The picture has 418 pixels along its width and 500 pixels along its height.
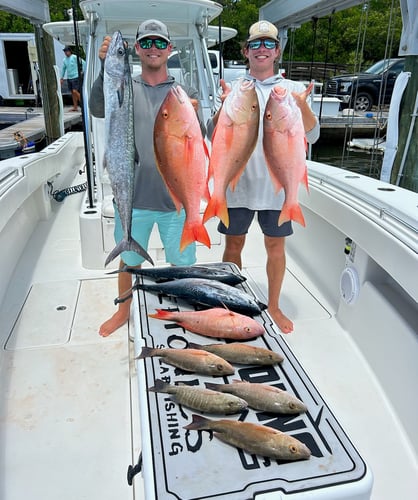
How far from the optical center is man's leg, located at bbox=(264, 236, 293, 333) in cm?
255

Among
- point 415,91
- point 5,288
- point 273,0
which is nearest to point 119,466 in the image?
point 5,288

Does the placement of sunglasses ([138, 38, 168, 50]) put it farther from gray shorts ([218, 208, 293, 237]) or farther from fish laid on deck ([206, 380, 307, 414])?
fish laid on deck ([206, 380, 307, 414])

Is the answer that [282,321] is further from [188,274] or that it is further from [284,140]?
[284,140]

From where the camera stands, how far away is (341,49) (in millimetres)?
27125

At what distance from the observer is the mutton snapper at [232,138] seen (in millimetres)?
1653

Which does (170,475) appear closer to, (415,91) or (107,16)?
(415,91)

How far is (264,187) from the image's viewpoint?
2355 millimetres

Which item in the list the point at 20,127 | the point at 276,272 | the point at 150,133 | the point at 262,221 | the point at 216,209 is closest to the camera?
the point at 216,209

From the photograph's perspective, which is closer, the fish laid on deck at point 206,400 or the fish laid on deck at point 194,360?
the fish laid on deck at point 206,400

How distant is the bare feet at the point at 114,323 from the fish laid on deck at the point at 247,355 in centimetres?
129

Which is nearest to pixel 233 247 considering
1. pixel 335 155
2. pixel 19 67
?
pixel 335 155

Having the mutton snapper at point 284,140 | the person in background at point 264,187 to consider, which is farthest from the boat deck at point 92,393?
the mutton snapper at point 284,140

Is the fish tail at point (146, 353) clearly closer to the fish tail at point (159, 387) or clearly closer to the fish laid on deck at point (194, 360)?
the fish laid on deck at point (194, 360)

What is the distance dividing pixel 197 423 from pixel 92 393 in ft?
3.66
